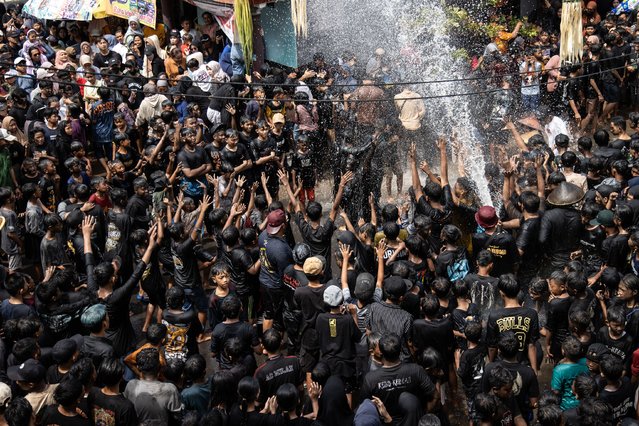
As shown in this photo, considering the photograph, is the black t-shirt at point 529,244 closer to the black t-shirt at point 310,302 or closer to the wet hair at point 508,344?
the wet hair at point 508,344

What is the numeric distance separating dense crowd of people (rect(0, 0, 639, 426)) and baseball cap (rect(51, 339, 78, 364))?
1cm

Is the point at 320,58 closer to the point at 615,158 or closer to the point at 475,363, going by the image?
the point at 615,158

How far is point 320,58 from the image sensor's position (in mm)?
13648

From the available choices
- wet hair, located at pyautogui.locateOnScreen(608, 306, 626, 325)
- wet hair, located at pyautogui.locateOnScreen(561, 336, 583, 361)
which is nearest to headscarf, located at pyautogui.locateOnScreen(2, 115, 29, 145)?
wet hair, located at pyautogui.locateOnScreen(561, 336, 583, 361)

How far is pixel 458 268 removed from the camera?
279 inches

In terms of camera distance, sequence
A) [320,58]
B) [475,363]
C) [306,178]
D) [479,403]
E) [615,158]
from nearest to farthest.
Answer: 1. [479,403]
2. [475,363]
3. [615,158]
4. [306,178]
5. [320,58]

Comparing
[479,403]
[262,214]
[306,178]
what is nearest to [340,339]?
[479,403]

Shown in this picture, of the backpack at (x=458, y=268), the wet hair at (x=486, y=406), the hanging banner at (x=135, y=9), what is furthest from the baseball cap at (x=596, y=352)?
the hanging banner at (x=135, y=9)

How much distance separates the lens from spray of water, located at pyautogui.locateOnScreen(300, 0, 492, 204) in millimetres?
13773

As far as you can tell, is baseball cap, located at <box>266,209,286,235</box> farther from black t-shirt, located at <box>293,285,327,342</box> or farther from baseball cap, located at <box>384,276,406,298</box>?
baseball cap, located at <box>384,276,406,298</box>

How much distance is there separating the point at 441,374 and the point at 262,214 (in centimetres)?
309

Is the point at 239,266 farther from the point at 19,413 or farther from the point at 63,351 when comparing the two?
the point at 19,413

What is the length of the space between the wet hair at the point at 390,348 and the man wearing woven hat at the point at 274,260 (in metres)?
2.07

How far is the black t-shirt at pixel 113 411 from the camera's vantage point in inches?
205
